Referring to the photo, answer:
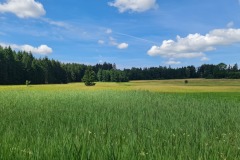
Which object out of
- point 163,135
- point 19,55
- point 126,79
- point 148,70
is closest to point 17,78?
point 19,55

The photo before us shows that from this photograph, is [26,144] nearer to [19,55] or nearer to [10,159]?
[10,159]

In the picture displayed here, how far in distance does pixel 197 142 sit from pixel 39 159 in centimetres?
391

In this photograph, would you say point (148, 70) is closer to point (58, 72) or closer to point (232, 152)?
point (58, 72)

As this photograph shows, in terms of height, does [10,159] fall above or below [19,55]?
below

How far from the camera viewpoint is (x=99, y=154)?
6.82 meters

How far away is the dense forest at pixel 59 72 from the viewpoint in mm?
118438

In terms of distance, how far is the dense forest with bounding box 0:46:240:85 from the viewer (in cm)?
11844

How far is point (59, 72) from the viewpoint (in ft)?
484

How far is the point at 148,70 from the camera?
18088 centimetres

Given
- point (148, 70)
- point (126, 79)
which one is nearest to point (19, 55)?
point (126, 79)

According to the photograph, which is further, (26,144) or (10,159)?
(26,144)

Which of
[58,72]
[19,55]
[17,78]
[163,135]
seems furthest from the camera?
[58,72]

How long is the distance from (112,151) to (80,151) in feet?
2.17

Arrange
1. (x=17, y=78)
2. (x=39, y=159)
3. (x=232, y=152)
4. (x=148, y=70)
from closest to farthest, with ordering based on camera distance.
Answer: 1. (x=39, y=159)
2. (x=232, y=152)
3. (x=17, y=78)
4. (x=148, y=70)
